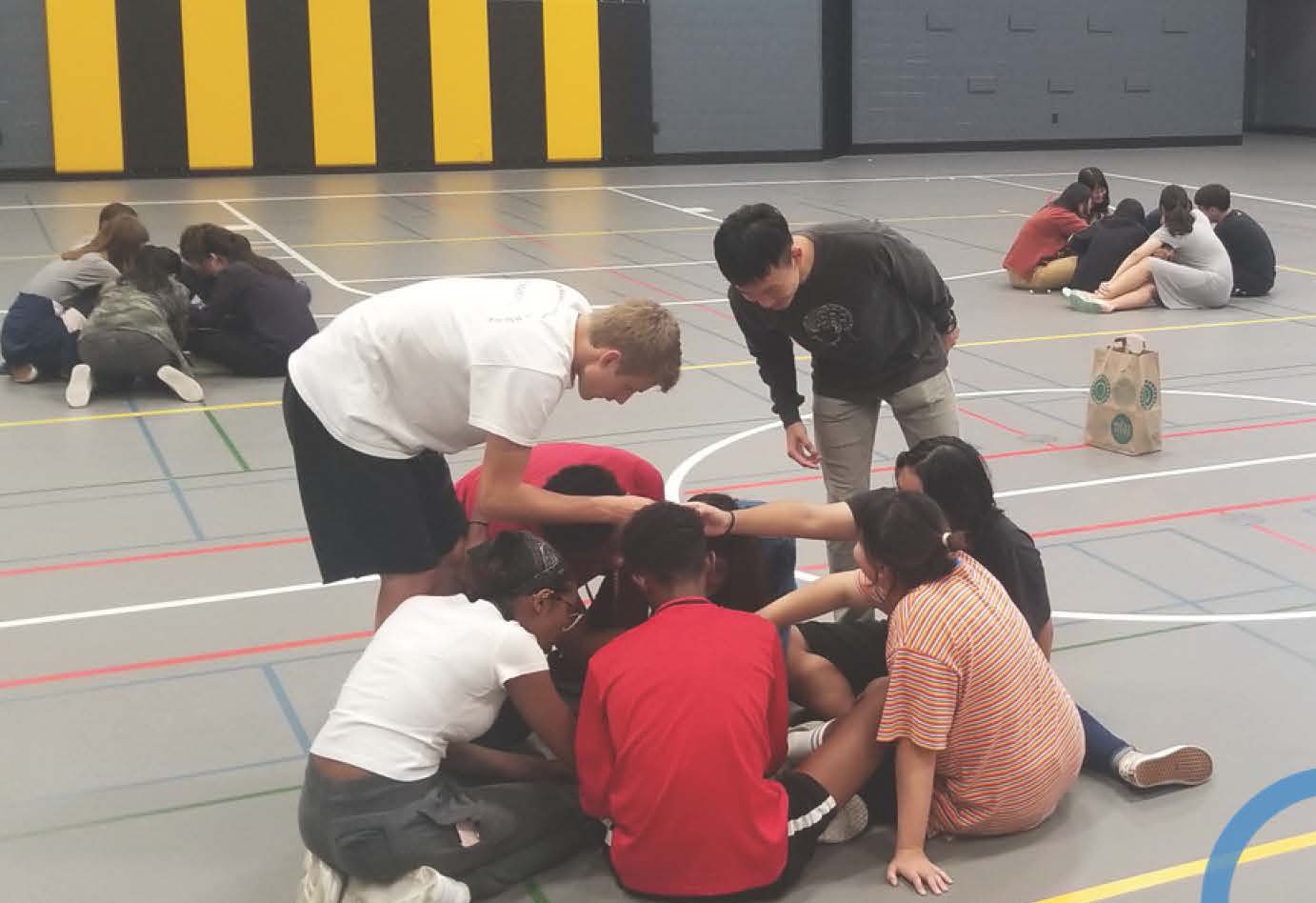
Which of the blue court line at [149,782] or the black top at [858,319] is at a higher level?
the black top at [858,319]

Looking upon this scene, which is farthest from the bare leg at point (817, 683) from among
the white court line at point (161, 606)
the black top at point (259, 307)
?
the black top at point (259, 307)

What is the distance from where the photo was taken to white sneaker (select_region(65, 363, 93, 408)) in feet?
28.0

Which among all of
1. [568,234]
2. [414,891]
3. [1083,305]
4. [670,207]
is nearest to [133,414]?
[414,891]

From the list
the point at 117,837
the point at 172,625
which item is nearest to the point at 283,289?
the point at 172,625

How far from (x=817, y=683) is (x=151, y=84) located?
17353 millimetres

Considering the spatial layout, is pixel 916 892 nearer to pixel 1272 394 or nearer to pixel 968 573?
pixel 968 573

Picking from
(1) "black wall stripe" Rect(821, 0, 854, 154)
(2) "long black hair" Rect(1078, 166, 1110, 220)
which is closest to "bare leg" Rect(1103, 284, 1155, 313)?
(2) "long black hair" Rect(1078, 166, 1110, 220)

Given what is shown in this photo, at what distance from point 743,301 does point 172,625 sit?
224 cm

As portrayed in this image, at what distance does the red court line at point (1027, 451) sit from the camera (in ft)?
23.0

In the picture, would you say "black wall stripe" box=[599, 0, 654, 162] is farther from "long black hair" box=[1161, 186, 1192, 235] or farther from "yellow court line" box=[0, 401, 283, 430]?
"yellow court line" box=[0, 401, 283, 430]

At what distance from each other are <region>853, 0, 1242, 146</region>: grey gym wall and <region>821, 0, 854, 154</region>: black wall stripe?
4.8 inches

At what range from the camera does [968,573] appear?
12.9 ft

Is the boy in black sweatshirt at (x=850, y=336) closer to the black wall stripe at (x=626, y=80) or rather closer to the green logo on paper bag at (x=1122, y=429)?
the green logo on paper bag at (x=1122, y=429)

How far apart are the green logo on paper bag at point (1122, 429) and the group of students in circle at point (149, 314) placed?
4493mm
